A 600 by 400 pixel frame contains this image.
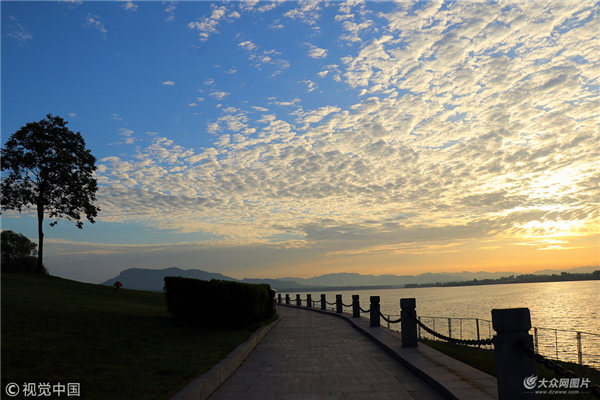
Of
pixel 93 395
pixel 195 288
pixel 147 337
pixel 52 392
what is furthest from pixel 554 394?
pixel 195 288

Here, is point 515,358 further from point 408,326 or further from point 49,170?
point 49,170

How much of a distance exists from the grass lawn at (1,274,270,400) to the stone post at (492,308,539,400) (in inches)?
179

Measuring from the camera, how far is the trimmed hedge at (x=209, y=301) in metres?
13.4

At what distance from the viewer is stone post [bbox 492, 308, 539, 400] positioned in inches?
193

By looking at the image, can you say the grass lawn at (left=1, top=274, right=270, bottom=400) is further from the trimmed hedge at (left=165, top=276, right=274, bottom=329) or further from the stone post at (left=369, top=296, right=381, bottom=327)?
the stone post at (left=369, top=296, right=381, bottom=327)

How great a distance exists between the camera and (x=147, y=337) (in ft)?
33.6

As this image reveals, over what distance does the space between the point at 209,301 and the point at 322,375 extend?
6.61 metres

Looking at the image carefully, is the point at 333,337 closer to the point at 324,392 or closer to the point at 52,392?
the point at 324,392

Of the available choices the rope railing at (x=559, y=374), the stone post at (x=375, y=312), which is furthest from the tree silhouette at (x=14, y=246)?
the rope railing at (x=559, y=374)

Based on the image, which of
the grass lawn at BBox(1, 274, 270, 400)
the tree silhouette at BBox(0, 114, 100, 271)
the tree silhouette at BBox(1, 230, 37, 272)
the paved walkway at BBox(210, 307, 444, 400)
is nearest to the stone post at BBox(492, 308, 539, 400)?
the paved walkway at BBox(210, 307, 444, 400)

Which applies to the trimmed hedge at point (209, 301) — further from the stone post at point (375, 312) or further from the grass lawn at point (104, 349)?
the stone post at point (375, 312)

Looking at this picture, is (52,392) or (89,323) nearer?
(52,392)

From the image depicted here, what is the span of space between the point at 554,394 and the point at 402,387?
234 cm

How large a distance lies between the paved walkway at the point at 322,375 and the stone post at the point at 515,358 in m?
1.60
